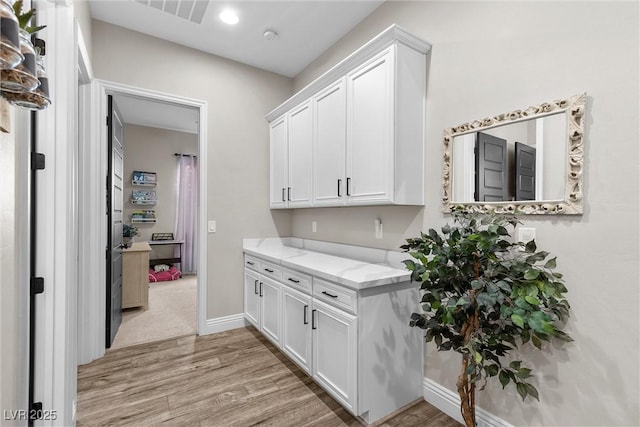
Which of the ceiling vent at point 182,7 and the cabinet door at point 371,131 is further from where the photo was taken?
the ceiling vent at point 182,7

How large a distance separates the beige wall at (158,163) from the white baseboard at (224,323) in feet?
11.4

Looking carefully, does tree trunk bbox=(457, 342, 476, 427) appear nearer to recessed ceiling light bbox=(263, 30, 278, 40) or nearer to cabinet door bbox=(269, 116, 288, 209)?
cabinet door bbox=(269, 116, 288, 209)

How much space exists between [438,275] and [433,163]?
2.84ft

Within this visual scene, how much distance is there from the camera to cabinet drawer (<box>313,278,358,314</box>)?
5.91 ft

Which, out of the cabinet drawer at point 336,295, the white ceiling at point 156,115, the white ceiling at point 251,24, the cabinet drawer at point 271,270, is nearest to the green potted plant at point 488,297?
the cabinet drawer at point 336,295

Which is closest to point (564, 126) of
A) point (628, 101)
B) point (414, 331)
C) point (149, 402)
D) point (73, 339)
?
point (628, 101)

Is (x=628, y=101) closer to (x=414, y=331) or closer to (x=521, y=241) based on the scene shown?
(x=521, y=241)

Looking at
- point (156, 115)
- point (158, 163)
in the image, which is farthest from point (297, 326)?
point (158, 163)

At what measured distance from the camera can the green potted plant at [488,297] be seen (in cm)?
129

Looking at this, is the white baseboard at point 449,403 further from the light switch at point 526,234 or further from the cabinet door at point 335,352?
the light switch at point 526,234

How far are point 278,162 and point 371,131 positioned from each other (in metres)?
1.43

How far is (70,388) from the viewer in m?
1.58

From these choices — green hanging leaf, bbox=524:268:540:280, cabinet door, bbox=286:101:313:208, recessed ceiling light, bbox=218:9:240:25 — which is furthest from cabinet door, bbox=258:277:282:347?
recessed ceiling light, bbox=218:9:240:25

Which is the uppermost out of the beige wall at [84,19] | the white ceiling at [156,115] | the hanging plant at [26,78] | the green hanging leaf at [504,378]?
the white ceiling at [156,115]
